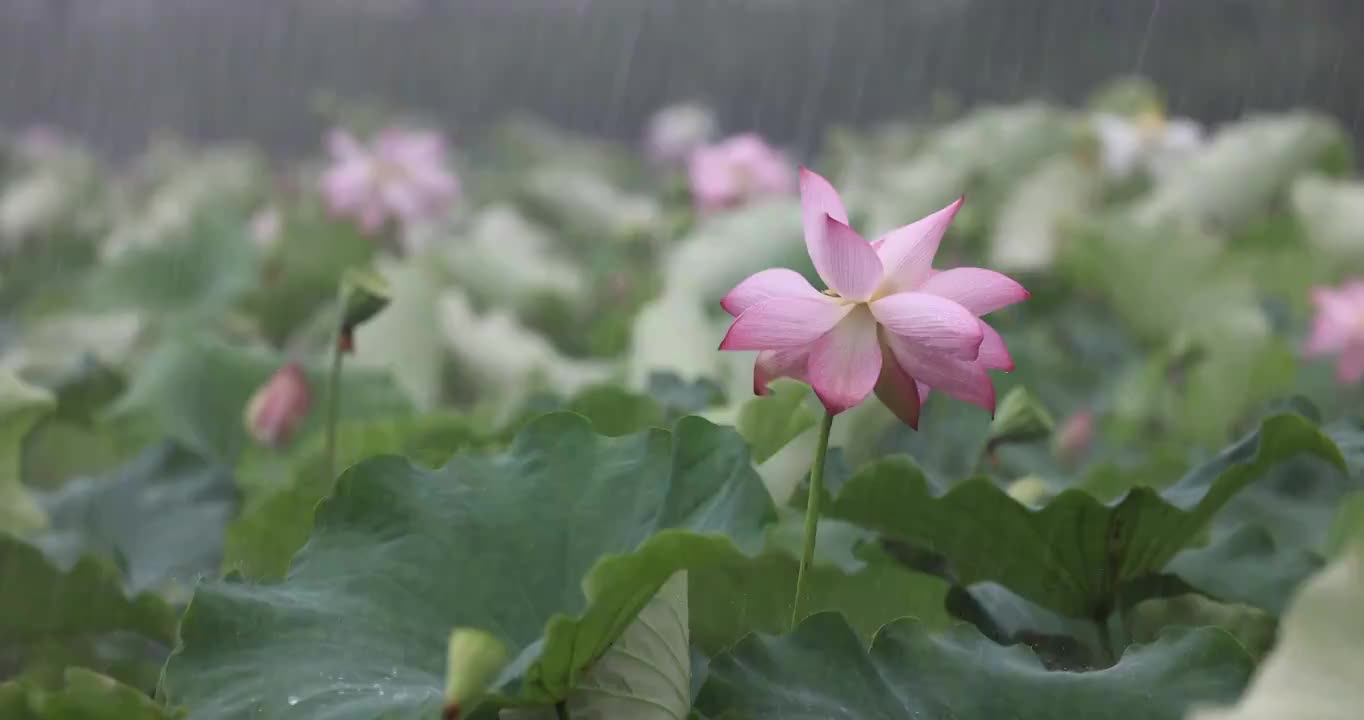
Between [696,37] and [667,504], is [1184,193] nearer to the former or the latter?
[667,504]

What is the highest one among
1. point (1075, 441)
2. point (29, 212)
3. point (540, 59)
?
point (1075, 441)

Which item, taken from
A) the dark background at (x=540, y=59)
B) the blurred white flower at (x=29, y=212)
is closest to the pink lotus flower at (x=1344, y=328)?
the blurred white flower at (x=29, y=212)

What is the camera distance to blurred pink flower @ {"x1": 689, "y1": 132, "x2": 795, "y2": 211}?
5.37ft

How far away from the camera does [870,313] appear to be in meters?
0.49

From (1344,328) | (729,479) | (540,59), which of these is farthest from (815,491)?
(540,59)

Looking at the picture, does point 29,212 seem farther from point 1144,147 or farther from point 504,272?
point 1144,147

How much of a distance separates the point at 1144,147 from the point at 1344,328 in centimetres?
84

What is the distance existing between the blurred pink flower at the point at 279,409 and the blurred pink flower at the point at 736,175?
758mm

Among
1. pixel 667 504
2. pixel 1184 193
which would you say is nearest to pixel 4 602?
pixel 667 504

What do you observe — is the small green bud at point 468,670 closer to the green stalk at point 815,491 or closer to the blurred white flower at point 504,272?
the green stalk at point 815,491

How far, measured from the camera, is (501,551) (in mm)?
537

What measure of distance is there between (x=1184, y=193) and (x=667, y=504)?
53.1 inches

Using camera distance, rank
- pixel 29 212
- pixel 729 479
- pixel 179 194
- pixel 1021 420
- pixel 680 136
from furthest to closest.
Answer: pixel 680 136 → pixel 179 194 → pixel 29 212 → pixel 1021 420 → pixel 729 479

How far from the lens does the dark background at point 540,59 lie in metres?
4.30
